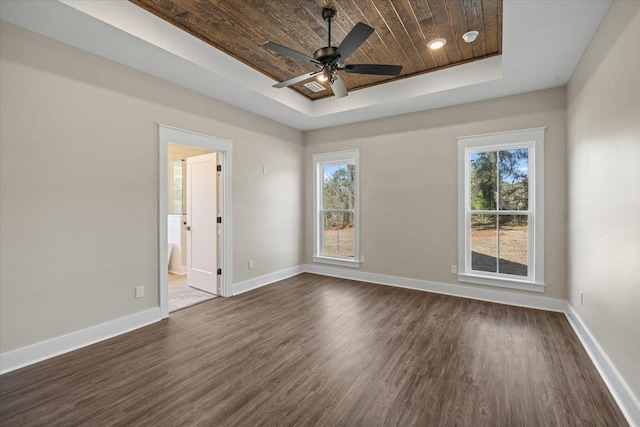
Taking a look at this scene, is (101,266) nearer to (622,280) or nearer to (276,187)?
(276,187)

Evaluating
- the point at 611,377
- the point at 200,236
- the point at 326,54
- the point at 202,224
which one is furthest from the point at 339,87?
the point at 611,377

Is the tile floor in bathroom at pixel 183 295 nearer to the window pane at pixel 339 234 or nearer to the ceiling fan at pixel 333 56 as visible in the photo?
the window pane at pixel 339 234

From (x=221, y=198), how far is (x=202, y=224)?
23.9 inches

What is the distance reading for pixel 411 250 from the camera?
4613 millimetres

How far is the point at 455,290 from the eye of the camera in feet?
13.9

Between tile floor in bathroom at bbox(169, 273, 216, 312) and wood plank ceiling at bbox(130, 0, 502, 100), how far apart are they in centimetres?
328

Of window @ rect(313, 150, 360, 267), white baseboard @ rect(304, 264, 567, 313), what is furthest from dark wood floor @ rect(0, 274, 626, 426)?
window @ rect(313, 150, 360, 267)

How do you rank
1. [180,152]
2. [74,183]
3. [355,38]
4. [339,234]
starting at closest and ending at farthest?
[355,38] < [74,183] < [339,234] < [180,152]

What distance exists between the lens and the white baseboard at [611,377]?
176 cm

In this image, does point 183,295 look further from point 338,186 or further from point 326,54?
point 326,54

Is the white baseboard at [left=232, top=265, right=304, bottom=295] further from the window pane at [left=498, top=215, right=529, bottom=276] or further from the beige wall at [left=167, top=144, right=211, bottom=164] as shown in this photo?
the window pane at [left=498, top=215, right=529, bottom=276]

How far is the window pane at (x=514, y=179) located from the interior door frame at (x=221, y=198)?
394 centimetres

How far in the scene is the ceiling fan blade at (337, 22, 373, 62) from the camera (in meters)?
2.12

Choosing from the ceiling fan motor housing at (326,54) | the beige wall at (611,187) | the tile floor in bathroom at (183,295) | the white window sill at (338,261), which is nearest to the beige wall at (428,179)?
the white window sill at (338,261)
